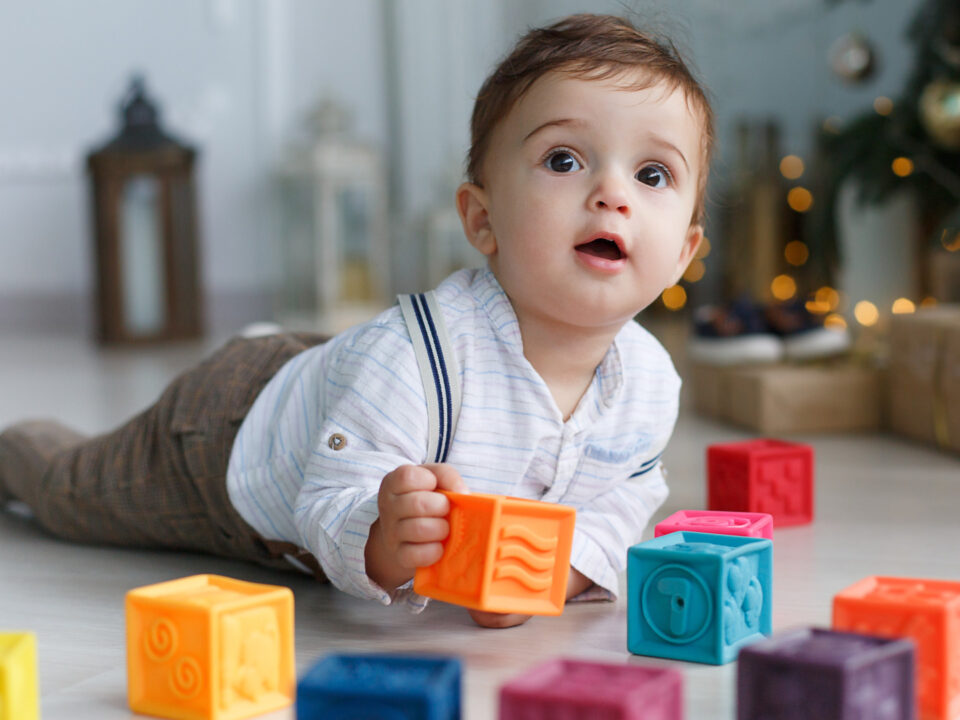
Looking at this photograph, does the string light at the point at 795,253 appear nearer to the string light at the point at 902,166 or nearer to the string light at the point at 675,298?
the string light at the point at 675,298

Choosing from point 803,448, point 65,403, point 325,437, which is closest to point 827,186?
point 803,448

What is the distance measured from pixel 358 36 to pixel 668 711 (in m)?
3.39

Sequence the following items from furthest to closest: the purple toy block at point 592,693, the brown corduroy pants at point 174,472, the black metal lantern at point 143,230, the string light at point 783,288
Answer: the black metal lantern at point 143,230
the string light at point 783,288
the brown corduroy pants at point 174,472
the purple toy block at point 592,693

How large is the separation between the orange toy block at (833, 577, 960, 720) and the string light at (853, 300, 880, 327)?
1.76 metres

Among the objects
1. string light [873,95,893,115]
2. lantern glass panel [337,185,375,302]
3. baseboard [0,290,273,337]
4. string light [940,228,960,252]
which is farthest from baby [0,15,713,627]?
baseboard [0,290,273,337]

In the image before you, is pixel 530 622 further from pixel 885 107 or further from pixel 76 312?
pixel 76 312

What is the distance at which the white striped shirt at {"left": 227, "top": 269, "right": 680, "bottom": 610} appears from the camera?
79cm

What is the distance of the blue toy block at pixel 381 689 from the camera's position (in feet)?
1.61

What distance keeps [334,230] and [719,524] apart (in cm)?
250

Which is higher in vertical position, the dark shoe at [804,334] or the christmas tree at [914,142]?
the christmas tree at [914,142]

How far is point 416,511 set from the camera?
0.68 metres

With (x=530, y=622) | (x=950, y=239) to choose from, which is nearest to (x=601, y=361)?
(x=530, y=622)

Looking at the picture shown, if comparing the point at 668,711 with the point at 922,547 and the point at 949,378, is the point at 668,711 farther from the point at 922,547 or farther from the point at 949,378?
the point at 949,378

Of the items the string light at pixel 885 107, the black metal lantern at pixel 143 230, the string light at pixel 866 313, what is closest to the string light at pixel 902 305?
the string light at pixel 866 313
